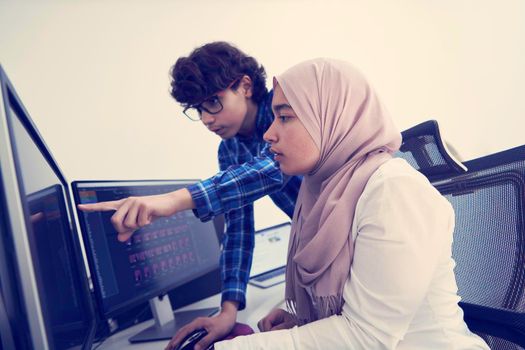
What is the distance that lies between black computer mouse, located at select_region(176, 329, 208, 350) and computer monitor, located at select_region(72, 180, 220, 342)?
0.20 meters

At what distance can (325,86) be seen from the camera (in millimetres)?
892

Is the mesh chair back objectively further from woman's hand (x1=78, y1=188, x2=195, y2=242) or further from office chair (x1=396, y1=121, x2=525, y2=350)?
woman's hand (x1=78, y1=188, x2=195, y2=242)

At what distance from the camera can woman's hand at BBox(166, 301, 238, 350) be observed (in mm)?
834

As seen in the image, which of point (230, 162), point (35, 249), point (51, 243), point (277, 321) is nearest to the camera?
point (35, 249)

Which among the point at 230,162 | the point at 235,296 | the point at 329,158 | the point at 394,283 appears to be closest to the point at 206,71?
the point at 230,162

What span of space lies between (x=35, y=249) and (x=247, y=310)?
85 cm

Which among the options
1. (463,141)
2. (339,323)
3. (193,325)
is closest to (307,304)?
(339,323)

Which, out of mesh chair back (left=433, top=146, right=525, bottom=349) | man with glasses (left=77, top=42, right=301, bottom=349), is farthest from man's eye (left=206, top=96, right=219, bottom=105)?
mesh chair back (left=433, top=146, right=525, bottom=349)

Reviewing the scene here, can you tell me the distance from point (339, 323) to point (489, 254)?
50cm

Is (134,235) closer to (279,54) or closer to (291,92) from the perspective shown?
(291,92)

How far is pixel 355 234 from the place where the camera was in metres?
0.75

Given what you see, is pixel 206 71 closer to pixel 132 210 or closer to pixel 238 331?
pixel 132 210

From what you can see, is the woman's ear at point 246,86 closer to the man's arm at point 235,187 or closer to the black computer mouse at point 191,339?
the man's arm at point 235,187

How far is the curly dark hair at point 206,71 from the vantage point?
1144mm
